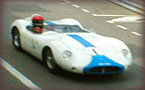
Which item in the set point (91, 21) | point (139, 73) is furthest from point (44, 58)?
point (91, 21)

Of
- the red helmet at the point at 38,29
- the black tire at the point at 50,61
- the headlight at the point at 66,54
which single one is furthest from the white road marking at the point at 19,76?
the red helmet at the point at 38,29

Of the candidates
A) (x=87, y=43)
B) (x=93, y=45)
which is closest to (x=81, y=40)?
(x=87, y=43)

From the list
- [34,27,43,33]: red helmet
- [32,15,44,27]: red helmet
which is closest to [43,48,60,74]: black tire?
[34,27,43,33]: red helmet

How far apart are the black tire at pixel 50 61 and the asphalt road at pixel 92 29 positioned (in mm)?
89

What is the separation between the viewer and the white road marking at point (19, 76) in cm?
587

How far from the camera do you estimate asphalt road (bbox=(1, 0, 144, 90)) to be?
6.01 m

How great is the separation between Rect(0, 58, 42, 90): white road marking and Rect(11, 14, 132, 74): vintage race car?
44 centimetres

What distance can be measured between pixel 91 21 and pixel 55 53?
4165 mm

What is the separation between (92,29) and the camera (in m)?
8.05

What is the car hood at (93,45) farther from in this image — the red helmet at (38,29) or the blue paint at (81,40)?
the red helmet at (38,29)

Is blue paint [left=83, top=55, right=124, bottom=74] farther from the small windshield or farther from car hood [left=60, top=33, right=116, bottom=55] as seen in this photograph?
the small windshield

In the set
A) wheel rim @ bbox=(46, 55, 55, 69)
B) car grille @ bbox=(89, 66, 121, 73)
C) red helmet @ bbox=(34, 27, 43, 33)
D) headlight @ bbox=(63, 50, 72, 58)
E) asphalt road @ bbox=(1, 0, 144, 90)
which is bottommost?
asphalt road @ bbox=(1, 0, 144, 90)

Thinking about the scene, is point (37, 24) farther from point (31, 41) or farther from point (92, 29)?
point (92, 29)

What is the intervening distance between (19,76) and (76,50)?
88 cm
